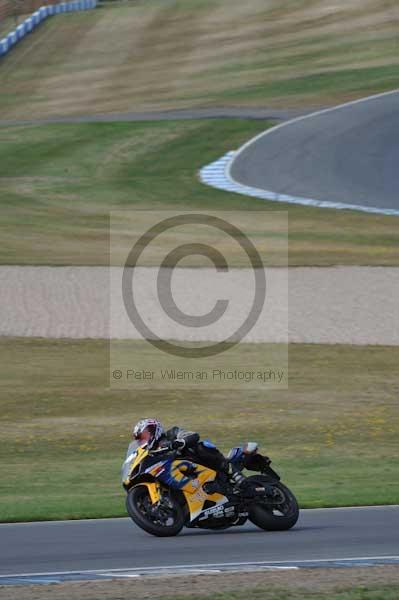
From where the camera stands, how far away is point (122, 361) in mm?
26203

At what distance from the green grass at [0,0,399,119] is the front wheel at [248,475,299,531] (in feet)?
148

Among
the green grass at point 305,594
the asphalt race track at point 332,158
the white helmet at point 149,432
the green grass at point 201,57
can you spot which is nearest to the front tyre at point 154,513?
the white helmet at point 149,432

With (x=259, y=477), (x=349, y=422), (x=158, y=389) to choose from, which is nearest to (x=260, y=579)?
(x=259, y=477)

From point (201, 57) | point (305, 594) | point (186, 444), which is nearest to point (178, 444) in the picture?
point (186, 444)

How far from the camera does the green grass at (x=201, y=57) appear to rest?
60.9 metres

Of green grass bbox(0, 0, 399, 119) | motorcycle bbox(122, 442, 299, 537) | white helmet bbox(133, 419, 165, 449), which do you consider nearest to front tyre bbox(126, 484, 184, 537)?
motorcycle bbox(122, 442, 299, 537)

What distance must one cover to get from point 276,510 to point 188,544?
1.11 meters

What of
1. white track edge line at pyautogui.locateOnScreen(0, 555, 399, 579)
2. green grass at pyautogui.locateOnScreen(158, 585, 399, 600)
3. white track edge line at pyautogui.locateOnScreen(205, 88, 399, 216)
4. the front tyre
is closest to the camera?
green grass at pyautogui.locateOnScreen(158, 585, 399, 600)

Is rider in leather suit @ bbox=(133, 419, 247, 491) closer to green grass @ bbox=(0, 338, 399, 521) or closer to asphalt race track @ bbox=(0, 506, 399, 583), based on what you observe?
asphalt race track @ bbox=(0, 506, 399, 583)

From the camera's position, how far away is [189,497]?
1310cm

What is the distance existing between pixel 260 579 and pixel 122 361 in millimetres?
15683

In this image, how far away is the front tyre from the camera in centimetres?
1297

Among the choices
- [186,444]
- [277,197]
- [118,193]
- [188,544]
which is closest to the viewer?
[188,544]

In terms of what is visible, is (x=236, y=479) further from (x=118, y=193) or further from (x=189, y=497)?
(x=118, y=193)
